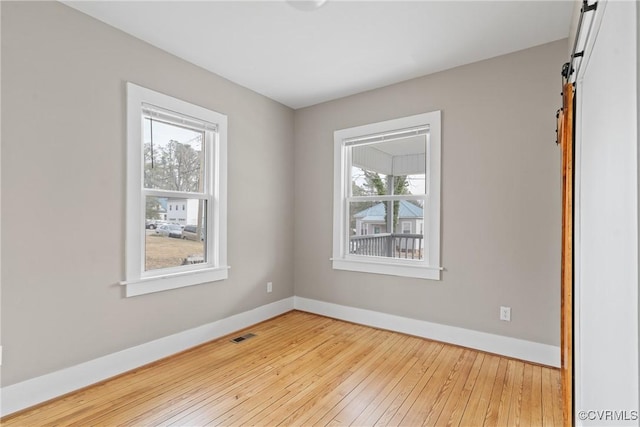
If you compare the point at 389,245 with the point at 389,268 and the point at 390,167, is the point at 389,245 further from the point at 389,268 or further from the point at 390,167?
the point at 390,167

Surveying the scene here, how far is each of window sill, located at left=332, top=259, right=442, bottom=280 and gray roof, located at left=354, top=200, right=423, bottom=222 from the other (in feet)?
1.68

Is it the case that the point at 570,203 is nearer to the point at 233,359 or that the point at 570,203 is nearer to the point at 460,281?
the point at 460,281

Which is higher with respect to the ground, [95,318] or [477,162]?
[477,162]

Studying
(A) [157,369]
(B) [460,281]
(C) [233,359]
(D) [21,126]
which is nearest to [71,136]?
(D) [21,126]

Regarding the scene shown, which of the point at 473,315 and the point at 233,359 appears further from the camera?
the point at 473,315

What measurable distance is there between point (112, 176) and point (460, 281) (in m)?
3.09

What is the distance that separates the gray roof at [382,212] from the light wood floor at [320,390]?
4.24 ft

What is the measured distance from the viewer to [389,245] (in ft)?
11.8

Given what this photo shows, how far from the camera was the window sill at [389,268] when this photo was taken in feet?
10.6

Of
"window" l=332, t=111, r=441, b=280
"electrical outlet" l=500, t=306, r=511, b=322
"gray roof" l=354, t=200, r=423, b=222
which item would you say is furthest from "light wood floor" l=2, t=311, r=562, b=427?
"gray roof" l=354, t=200, r=423, b=222

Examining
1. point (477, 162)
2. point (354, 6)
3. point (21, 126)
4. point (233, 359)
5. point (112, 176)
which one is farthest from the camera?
point (477, 162)

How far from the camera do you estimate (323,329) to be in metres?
3.50

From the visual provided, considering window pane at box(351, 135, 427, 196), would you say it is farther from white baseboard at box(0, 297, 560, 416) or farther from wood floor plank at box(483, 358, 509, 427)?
wood floor plank at box(483, 358, 509, 427)

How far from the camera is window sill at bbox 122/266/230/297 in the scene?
2.57m
